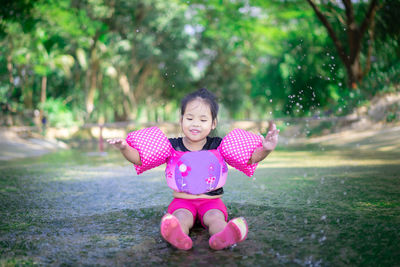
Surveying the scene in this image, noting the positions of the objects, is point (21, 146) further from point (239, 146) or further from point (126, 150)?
point (239, 146)

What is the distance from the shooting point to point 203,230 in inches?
105

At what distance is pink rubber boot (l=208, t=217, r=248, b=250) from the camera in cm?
213

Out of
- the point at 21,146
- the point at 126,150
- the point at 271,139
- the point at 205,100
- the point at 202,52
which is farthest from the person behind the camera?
the point at 202,52

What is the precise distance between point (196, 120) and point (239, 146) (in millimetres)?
338

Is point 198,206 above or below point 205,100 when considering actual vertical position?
below

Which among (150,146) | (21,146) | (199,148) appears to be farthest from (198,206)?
(21,146)

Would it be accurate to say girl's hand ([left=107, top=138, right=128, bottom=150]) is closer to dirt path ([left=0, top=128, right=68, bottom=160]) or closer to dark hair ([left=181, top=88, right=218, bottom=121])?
dark hair ([left=181, top=88, right=218, bottom=121])

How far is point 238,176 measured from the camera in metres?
5.48

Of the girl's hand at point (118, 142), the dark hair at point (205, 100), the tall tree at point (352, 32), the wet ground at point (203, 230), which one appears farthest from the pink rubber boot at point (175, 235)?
the tall tree at point (352, 32)

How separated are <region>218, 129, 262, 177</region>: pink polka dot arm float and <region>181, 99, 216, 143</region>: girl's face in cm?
17

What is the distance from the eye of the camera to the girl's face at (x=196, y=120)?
107 inches

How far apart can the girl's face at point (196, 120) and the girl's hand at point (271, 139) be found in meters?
0.44

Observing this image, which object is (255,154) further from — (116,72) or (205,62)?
(205,62)

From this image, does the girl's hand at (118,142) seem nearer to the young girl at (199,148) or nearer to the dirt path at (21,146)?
the young girl at (199,148)
